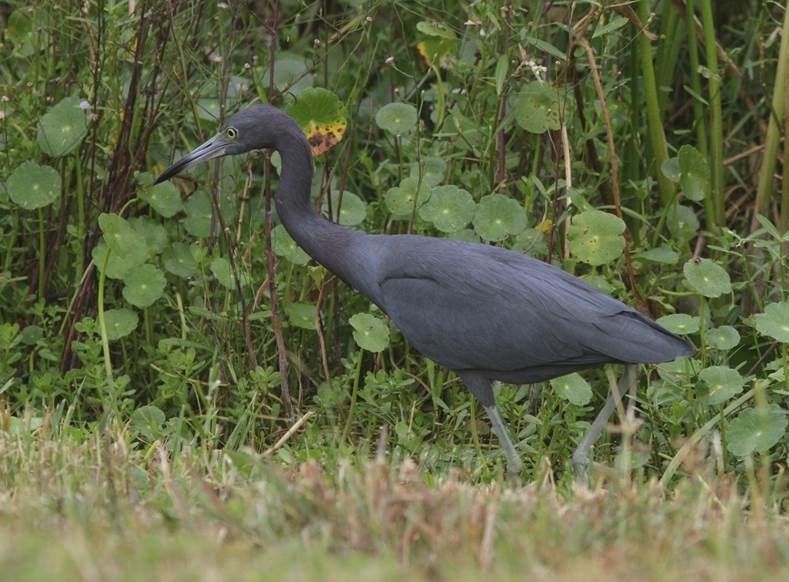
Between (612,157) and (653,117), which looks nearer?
(612,157)

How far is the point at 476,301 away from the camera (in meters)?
4.55

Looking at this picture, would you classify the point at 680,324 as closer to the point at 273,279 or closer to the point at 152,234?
the point at 273,279

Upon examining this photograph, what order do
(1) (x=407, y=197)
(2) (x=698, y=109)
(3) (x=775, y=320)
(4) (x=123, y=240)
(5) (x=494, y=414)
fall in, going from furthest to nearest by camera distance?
(2) (x=698, y=109) < (1) (x=407, y=197) < (4) (x=123, y=240) < (3) (x=775, y=320) < (5) (x=494, y=414)

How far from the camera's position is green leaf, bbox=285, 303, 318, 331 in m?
5.30

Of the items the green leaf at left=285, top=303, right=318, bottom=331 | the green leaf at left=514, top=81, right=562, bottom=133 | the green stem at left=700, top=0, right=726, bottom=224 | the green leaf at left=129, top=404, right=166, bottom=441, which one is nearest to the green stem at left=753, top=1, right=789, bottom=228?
the green stem at left=700, top=0, right=726, bottom=224

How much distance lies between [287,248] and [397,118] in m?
0.69

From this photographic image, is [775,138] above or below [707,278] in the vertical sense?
above

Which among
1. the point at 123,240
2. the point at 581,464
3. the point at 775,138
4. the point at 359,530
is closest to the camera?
the point at 359,530

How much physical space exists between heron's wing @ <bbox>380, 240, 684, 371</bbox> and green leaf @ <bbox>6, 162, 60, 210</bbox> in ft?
4.94

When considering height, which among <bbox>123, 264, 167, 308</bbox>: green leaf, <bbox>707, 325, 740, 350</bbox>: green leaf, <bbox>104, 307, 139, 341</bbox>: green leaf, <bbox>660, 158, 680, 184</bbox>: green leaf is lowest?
<bbox>104, 307, 139, 341</bbox>: green leaf

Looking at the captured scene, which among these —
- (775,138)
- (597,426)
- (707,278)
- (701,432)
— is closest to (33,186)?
(597,426)

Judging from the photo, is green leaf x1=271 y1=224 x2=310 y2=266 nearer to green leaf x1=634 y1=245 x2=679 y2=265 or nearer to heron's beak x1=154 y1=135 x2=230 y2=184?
heron's beak x1=154 y1=135 x2=230 y2=184

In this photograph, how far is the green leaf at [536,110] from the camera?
5.18m

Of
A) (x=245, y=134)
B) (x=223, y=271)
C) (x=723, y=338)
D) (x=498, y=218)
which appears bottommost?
(x=723, y=338)
